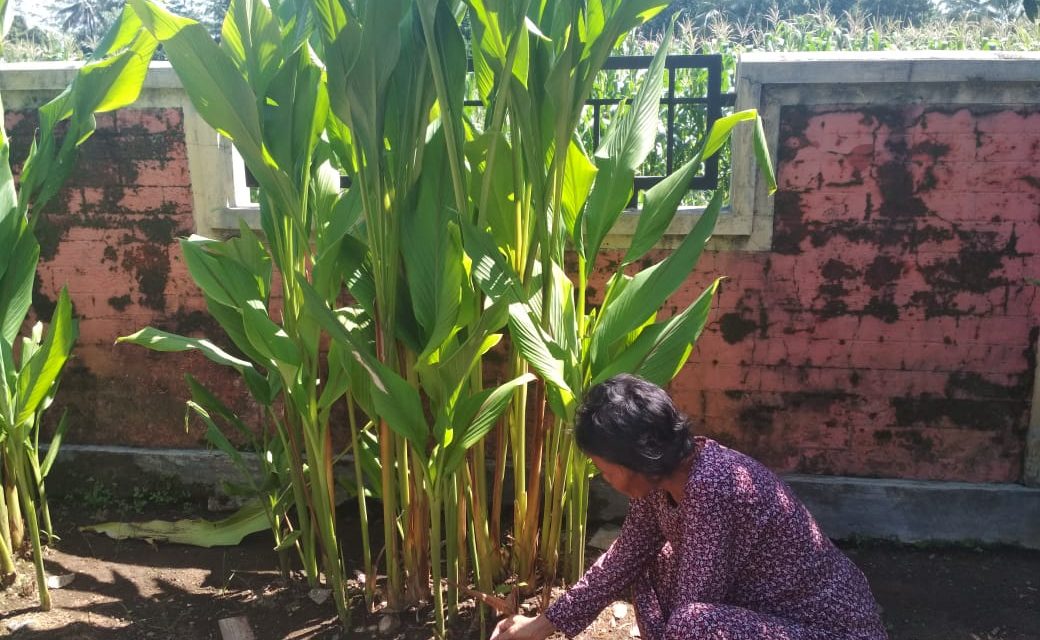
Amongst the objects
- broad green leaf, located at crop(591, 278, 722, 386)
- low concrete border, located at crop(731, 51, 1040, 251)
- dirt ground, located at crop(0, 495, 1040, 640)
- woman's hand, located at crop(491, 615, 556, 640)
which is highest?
low concrete border, located at crop(731, 51, 1040, 251)

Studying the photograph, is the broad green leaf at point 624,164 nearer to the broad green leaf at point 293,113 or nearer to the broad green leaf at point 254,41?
the broad green leaf at point 293,113

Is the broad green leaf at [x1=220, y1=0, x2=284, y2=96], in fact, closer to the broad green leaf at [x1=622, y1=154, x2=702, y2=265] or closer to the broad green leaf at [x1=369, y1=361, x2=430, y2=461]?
the broad green leaf at [x1=369, y1=361, x2=430, y2=461]

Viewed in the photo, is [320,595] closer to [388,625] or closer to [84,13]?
[388,625]

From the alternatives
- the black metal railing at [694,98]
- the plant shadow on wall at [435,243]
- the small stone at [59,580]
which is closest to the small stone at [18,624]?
the small stone at [59,580]

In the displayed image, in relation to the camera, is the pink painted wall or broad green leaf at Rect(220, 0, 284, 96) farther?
the pink painted wall

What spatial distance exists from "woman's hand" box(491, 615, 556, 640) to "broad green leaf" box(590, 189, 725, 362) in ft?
2.30

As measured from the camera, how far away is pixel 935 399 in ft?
10.2

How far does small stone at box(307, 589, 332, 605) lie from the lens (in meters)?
2.68

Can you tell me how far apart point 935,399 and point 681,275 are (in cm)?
140

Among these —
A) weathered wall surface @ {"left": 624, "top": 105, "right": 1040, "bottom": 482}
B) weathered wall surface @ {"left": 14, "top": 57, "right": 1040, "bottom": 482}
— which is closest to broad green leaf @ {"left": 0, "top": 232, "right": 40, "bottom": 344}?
weathered wall surface @ {"left": 14, "top": 57, "right": 1040, "bottom": 482}

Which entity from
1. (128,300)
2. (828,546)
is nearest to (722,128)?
(828,546)

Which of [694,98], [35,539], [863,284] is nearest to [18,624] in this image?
[35,539]

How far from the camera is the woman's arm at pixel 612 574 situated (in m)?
1.96

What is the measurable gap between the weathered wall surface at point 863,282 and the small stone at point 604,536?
513 millimetres
